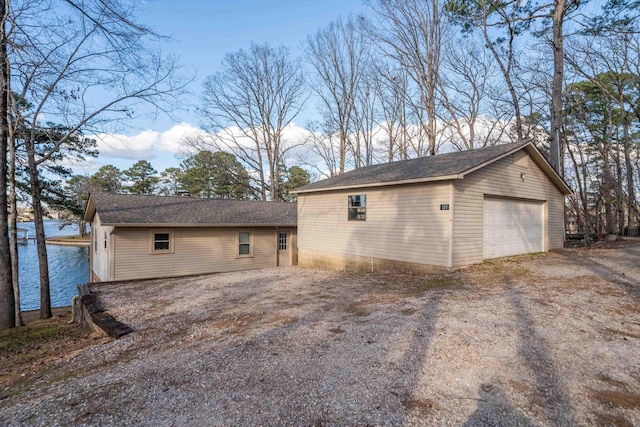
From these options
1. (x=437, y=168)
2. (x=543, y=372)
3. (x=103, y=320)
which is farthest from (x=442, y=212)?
(x=103, y=320)

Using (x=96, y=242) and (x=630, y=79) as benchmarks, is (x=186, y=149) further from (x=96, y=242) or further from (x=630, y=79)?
(x=630, y=79)

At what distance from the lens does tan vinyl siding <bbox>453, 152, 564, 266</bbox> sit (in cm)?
898

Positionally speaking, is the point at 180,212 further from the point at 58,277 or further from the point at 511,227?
the point at 58,277

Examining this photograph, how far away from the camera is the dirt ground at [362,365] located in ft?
8.80

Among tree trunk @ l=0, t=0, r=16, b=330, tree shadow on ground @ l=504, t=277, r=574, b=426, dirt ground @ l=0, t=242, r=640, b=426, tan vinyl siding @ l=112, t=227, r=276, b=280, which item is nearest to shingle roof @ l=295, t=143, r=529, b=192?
dirt ground @ l=0, t=242, r=640, b=426

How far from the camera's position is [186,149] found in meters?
25.5

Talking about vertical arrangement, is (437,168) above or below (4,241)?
above

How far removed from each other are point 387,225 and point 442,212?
1.93 metres

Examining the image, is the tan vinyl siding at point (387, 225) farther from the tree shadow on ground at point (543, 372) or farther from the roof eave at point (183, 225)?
the tree shadow on ground at point (543, 372)

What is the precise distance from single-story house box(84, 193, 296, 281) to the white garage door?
9.16m

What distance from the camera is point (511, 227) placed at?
10.8 metres

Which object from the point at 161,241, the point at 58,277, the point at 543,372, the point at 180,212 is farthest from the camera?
the point at 58,277

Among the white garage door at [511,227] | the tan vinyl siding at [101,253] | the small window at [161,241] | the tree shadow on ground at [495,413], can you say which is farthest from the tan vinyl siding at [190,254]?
the tree shadow on ground at [495,413]

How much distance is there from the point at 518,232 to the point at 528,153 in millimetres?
2649
